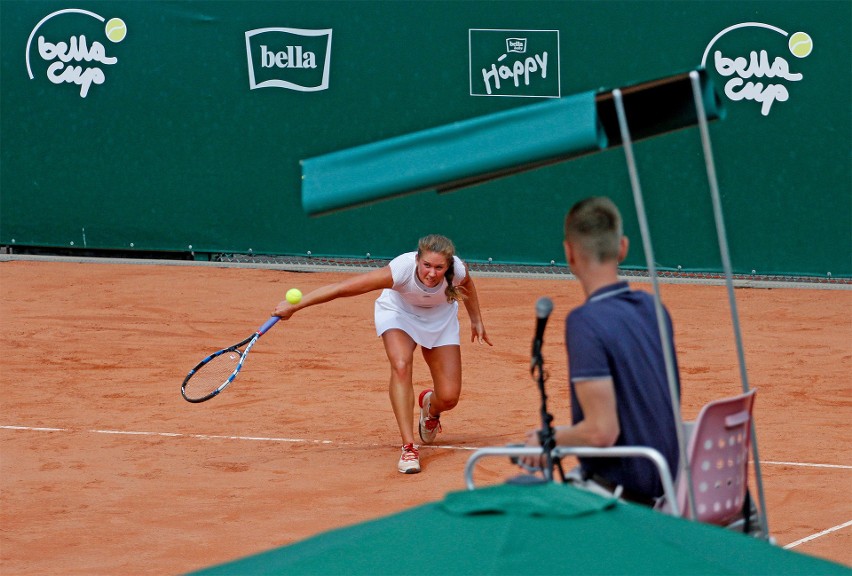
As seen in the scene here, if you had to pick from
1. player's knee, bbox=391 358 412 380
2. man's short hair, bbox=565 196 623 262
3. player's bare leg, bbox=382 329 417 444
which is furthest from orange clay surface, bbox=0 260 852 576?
man's short hair, bbox=565 196 623 262

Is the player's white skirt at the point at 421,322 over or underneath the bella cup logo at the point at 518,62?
underneath

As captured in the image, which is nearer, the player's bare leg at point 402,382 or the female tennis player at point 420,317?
the female tennis player at point 420,317

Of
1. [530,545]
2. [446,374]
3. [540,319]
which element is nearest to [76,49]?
[446,374]

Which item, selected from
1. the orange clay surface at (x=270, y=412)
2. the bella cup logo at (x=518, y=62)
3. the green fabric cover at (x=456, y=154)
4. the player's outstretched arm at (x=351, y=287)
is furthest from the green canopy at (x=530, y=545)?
the bella cup logo at (x=518, y=62)

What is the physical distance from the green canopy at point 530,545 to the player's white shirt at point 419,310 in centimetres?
503

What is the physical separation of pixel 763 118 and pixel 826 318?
260 centimetres

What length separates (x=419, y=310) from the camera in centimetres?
791

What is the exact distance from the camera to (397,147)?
12.0 ft

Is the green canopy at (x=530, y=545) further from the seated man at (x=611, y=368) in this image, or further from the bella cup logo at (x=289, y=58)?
the bella cup logo at (x=289, y=58)

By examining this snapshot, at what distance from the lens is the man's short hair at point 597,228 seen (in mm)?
3744

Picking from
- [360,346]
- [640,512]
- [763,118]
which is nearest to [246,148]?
[360,346]

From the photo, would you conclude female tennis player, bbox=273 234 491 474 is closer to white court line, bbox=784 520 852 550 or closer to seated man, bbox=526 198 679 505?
white court line, bbox=784 520 852 550

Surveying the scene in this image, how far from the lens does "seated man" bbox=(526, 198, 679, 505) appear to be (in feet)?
11.9

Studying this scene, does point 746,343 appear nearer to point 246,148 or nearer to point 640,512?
point 246,148
